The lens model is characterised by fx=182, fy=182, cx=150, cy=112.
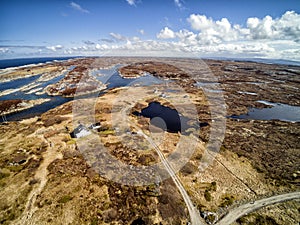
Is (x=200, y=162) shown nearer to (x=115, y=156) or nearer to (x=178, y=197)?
(x=178, y=197)

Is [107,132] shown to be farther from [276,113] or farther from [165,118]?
[276,113]

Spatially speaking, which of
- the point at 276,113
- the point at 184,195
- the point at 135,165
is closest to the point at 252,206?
the point at 184,195

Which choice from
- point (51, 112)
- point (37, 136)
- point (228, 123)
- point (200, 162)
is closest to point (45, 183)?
point (37, 136)

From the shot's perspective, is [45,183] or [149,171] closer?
[45,183]

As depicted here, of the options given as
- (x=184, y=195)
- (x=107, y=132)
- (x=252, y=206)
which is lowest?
(x=252, y=206)

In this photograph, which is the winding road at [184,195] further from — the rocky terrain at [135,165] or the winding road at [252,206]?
the winding road at [252,206]

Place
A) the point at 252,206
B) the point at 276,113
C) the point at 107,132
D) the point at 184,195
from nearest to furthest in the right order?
the point at 252,206, the point at 184,195, the point at 107,132, the point at 276,113

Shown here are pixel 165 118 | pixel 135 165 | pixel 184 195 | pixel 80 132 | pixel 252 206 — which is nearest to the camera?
pixel 252 206

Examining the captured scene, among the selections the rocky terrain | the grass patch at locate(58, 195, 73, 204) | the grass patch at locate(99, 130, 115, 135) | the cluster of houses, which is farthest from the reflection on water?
the grass patch at locate(58, 195, 73, 204)
